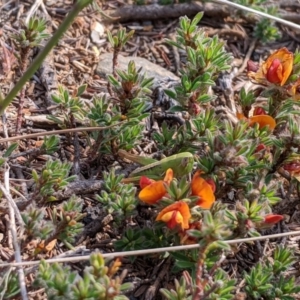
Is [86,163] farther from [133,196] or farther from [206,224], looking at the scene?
[206,224]

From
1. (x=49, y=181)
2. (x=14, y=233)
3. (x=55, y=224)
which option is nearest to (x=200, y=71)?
(x=49, y=181)

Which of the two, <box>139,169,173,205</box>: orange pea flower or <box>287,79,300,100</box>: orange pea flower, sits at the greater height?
<box>287,79,300,100</box>: orange pea flower

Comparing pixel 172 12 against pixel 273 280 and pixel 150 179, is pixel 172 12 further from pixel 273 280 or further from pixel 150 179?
pixel 273 280

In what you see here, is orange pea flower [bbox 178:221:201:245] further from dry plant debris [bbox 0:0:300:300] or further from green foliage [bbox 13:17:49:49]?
green foliage [bbox 13:17:49:49]

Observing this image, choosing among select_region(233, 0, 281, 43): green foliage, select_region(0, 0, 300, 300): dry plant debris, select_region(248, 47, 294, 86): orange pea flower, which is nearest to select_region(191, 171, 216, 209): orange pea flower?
select_region(0, 0, 300, 300): dry plant debris

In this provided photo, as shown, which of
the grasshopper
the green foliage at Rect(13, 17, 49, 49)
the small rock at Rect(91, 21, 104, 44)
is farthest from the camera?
the small rock at Rect(91, 21, 104, 44)

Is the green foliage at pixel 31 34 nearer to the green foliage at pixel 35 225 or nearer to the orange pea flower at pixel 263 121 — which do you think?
the green foliage at pixel 35 225
